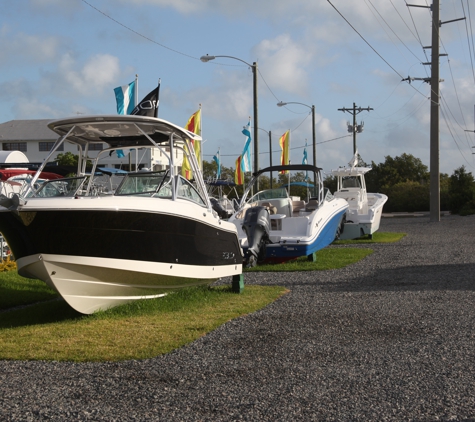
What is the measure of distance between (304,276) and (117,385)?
8.48 metres

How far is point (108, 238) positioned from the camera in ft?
28.4

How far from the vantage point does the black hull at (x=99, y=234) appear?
8.36 metres

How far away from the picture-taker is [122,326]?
8.95m

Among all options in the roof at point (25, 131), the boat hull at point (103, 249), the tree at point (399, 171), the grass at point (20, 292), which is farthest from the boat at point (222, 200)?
the roof at point (25, 131)

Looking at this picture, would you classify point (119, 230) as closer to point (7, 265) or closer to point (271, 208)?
point (7, 265)

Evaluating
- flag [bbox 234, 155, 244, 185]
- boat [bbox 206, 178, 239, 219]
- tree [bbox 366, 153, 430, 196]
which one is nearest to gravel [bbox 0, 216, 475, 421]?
boat [bbox 206, 178, 239, 219]

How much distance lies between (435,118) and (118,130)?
3014cm

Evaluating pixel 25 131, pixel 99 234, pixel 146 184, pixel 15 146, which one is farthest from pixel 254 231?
pixel 25 131

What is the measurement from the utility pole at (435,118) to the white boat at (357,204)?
32.2 feet

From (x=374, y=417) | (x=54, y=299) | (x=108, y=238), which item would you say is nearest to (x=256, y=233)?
(x=54, y=299)

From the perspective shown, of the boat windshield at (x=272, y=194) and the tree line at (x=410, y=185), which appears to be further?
the tree line at (x=410, y=185)

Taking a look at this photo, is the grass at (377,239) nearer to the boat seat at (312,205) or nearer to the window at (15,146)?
the boat seat at (312,205)

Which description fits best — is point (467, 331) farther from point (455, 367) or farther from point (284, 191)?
point (284, 191)

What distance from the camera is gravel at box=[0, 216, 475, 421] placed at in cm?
542
